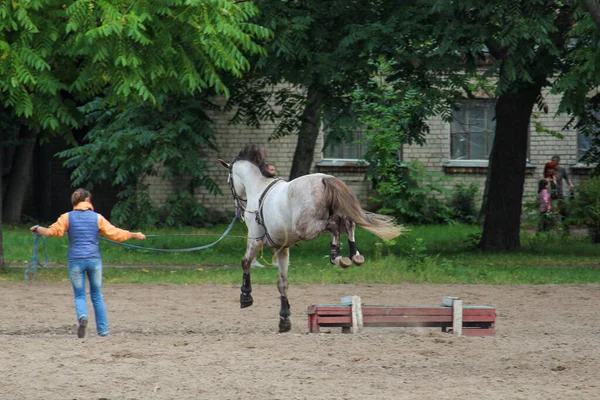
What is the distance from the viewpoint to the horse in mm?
11556

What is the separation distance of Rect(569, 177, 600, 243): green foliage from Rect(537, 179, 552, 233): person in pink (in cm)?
67

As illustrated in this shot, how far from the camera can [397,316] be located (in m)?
11.8

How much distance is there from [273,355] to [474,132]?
76.2 ft

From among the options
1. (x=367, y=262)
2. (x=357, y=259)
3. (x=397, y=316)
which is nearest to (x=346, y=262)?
(x=357, y=259)

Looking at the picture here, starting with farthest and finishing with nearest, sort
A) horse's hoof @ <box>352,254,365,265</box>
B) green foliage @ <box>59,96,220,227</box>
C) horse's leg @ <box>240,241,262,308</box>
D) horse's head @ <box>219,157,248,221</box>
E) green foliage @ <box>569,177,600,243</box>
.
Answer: green foliage @ <box>59,96,220,227</box>, green foliage @ <box>569,177,600,243</box>, horse's head @ <box>219,157,248,221</box>, horse's leg @ <box>240,241,262,308</box>, horse's hoof @ <box>352,254,365,265</box>

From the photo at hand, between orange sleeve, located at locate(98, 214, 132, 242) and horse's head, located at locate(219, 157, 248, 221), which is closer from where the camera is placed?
orange sleeve, located at locate(98, 214, 132, 242)

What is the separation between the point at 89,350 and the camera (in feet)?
34.7

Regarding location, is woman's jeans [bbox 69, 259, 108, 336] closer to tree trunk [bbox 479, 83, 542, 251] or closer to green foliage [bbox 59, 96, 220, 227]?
green foliage [bbox 59, 96, 220, 227]

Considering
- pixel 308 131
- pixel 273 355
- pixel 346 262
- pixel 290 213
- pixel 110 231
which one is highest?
pixel 308 131

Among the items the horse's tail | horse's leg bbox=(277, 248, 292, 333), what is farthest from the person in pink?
the horse's tail

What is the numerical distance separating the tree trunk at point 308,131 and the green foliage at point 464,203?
23.8 feet

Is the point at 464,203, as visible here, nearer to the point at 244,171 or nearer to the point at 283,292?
the point at 244,171

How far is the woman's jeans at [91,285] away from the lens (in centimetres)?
1162

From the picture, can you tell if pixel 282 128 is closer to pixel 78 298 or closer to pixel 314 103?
pixel 314 103
